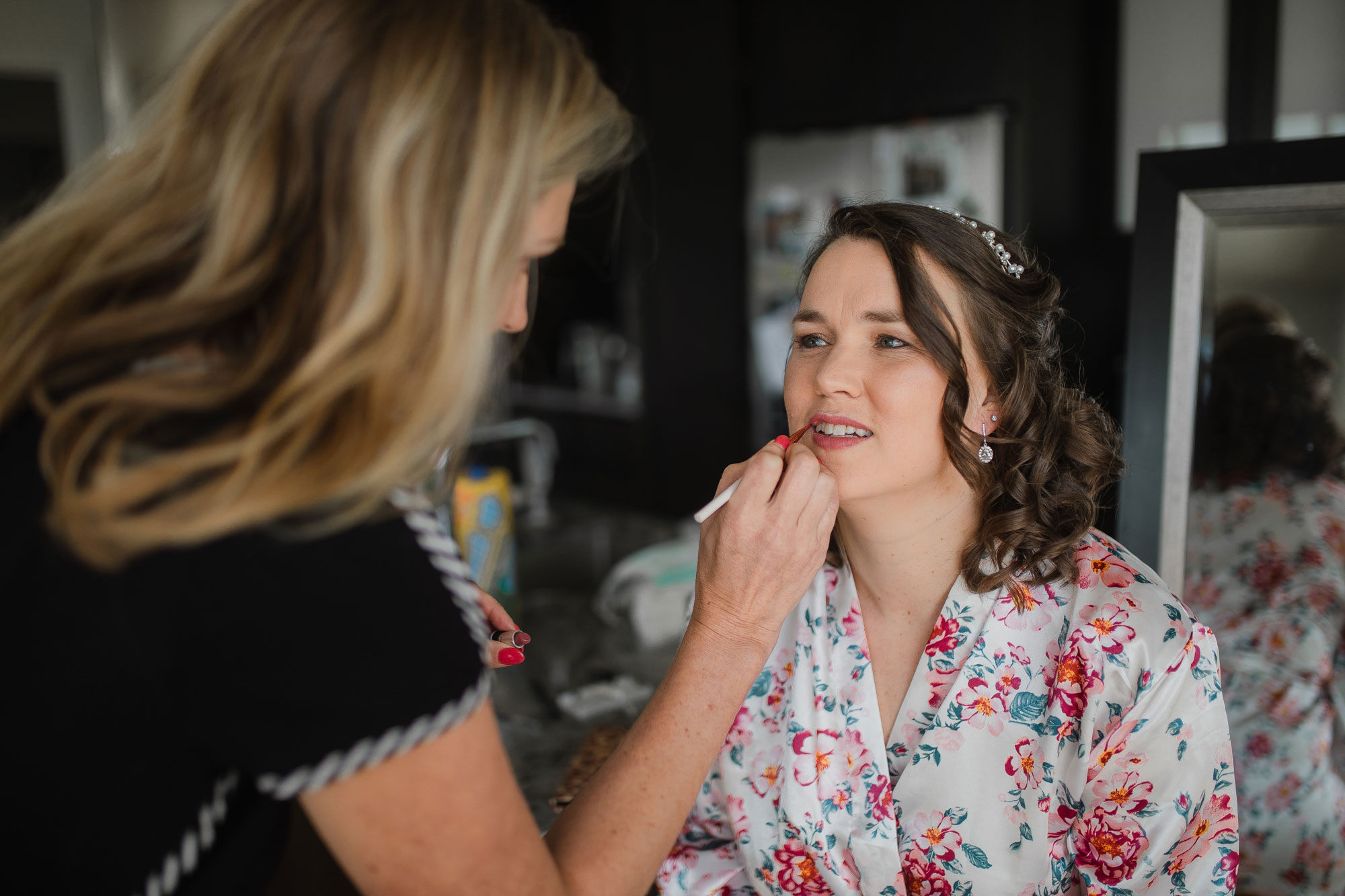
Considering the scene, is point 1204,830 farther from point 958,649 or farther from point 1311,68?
point 1311,68

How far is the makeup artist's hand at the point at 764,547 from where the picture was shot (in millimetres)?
1069

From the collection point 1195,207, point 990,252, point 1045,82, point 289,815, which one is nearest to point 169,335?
point 289,815

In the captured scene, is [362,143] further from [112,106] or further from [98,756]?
[112,106]

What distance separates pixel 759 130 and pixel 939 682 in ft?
10.4

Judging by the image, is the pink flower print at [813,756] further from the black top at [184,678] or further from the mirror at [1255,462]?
the black top at [184,678]

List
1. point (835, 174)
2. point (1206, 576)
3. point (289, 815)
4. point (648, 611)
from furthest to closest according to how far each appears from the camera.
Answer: point (835, 174) < point (648, 611) < point (1206, 576) < point (289, 815)

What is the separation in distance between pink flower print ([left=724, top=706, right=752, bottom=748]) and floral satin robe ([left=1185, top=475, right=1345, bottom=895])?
26.8 inches

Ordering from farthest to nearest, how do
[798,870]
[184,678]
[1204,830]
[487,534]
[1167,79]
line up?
[1167,79] < [487,534] < [798,870] < [1204,830] < [184,678]

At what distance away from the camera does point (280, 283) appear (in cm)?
72

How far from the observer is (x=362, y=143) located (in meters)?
0.70

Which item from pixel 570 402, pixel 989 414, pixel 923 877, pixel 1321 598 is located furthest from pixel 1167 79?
pixel 570 402

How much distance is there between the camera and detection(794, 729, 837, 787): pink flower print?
4.22 ft

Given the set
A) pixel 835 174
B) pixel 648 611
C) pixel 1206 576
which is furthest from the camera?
pixel 835 174

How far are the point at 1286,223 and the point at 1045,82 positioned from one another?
7.20ft
